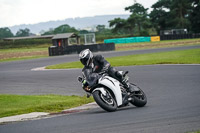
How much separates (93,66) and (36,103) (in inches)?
115

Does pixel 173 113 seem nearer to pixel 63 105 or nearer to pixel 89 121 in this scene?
pixel 89 121

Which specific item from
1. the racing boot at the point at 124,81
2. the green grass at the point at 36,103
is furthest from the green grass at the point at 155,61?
the racing boot at the point at 124,81

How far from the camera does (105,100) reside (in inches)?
400

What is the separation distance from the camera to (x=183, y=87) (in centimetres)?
1479

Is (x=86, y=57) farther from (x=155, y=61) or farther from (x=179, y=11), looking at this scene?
(x=179, y=11)

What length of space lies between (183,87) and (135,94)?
4300mm

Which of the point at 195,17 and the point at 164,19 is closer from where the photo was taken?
the point at 195,17

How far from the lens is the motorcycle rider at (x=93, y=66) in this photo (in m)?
10.2

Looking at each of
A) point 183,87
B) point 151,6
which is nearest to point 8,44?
point 151,6

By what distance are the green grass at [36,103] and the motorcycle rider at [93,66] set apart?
189 cm

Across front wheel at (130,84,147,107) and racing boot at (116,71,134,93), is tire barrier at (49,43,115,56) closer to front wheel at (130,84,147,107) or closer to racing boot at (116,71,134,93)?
front wheel at (130,84,147,107)

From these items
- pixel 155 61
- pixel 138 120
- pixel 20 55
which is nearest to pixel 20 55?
pixel 20 55

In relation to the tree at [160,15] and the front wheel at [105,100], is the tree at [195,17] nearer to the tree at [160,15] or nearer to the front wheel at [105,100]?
the tree at [160,15]

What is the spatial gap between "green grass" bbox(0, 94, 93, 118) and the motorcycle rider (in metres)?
1.89
